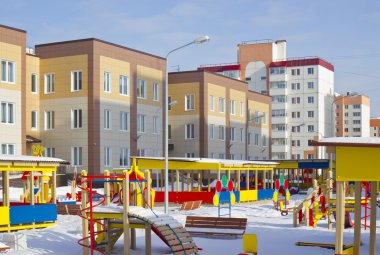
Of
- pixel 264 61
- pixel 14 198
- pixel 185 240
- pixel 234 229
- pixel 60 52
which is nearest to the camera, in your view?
pixel 185 240

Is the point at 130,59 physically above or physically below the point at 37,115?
above

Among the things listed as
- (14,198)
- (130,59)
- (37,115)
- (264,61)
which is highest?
(264,61)

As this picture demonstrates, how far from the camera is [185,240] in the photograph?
18.2 m

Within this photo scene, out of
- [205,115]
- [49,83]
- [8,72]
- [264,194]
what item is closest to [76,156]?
[49,83]

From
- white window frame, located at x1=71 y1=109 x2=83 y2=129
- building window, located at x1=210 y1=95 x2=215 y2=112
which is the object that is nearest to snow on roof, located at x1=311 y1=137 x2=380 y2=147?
white window frame, located at x1=71 y1=109 x2=83 y2=129

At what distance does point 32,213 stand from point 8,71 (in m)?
24.0

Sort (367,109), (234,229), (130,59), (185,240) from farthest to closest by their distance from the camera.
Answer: (367,109) → (130,59) → (234,229) → (185,240)

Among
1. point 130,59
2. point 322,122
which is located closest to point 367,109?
point 322,122

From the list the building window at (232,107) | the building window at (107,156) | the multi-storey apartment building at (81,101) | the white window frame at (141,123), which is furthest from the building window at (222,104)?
the building window at (107,156)

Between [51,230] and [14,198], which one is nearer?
[51,230]

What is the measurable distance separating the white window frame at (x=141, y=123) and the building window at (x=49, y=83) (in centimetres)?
864

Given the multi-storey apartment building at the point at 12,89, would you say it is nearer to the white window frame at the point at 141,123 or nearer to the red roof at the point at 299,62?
the white window frame at the point at 141,123

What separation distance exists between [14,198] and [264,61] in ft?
271

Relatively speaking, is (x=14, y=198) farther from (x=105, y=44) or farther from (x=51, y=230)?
A: (x=51, y=230)
